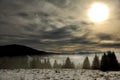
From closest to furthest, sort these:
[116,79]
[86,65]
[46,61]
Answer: [116,79], [86,65], [46,61]

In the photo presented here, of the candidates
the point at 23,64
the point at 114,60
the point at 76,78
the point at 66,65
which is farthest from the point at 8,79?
the point at 23,64

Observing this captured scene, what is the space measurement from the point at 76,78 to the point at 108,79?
9.85ft

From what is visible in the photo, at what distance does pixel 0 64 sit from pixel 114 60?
9708cm

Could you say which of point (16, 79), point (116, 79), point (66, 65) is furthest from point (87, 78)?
point (66, 65)

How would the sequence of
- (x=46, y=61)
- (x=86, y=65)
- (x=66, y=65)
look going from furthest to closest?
(x=46, y=61) < (x=86, y=65) < (x=66, y=65)

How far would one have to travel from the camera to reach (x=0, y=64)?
422 feet

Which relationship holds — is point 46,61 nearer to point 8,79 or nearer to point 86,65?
point 86,65

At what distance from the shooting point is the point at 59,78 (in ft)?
66.0

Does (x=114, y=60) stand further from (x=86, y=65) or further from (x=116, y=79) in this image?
(x=86, y=65)

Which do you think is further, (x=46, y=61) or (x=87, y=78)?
(x=46, y=61)

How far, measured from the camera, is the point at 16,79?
64.5ft

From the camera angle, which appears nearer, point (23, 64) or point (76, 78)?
point (76, 78)

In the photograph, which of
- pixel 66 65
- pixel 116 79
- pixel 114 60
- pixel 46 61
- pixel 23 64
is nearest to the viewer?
pixel 116 79

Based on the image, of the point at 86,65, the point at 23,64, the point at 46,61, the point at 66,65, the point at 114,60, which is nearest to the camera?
the point at 114,60
